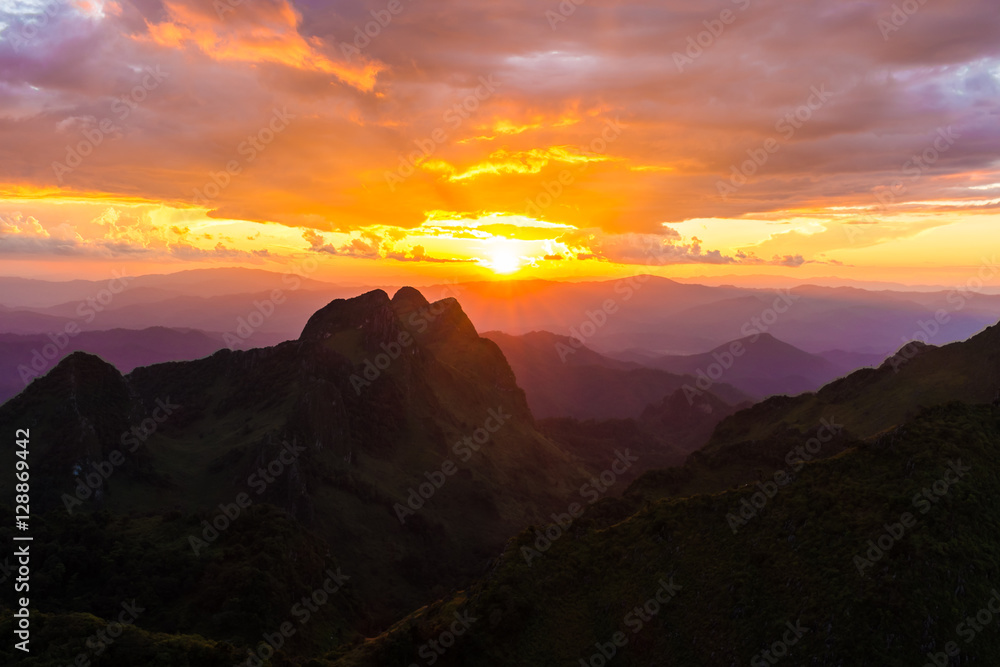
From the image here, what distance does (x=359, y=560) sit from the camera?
356ft

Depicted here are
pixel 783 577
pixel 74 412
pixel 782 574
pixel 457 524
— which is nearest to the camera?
pixel 783 577

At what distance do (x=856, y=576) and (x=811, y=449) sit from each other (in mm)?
50782

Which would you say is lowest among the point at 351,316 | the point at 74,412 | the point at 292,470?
the point at 292,470

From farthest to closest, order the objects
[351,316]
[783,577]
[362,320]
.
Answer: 1. [351,316]
2. [362,320]
3. [783,577]

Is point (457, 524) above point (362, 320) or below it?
below

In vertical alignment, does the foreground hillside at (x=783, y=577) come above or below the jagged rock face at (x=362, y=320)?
below

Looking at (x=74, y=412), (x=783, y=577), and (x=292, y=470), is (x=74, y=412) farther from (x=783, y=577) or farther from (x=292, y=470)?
(x=783, y=577)

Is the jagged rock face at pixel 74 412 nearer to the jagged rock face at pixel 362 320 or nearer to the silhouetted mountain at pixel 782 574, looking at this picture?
the jagged rock face at pixel 362 320

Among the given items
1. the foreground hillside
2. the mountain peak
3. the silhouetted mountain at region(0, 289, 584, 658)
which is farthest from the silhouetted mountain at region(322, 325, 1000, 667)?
the mountain peak

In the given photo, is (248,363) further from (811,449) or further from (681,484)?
(811,449)

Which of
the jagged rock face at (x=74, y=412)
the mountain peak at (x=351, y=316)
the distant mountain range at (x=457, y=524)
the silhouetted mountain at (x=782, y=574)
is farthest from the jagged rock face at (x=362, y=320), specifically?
the silhouetted mountain at (x=782, y=574)

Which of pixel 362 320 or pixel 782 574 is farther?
pixel 362 320

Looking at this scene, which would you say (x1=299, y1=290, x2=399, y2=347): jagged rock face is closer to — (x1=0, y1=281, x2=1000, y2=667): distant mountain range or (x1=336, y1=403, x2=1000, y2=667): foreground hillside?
(x1=0, y1=281, x2=1000, y2=667): distant mountain range

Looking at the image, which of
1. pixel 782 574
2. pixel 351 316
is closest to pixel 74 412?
pixel 351 316
